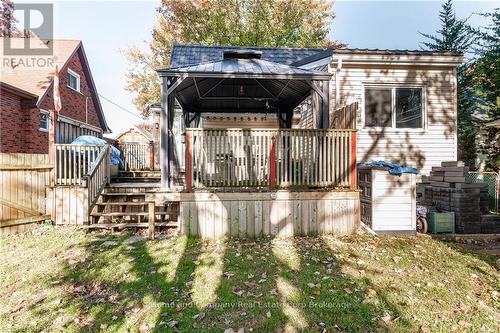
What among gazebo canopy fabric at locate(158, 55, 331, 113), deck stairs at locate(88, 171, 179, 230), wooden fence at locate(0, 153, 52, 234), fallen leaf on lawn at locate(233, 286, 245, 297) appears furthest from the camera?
deck stairs at locate(88, 171, 179, 230)

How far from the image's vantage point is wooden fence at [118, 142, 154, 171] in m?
15.1

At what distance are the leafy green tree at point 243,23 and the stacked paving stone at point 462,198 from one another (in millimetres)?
17910

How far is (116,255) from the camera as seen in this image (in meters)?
5.08

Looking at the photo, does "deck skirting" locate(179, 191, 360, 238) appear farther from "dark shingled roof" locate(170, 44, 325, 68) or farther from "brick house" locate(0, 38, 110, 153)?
"brick house" locate(0, 38, 110, 153)

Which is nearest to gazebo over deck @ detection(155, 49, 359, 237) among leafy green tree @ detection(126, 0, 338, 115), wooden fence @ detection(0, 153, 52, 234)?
wooden fence @ detection(0, 153, 52, 234)

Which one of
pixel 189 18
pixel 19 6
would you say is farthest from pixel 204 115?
pixel 189 18

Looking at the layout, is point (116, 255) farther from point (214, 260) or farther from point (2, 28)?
point (2, 28)

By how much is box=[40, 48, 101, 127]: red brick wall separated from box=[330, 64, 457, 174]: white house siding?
13.0 m

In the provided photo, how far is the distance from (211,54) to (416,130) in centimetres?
819

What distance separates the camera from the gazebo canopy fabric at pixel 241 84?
638 centimetres

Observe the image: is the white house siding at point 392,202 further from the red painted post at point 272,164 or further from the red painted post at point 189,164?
the red painted post at point 189,164

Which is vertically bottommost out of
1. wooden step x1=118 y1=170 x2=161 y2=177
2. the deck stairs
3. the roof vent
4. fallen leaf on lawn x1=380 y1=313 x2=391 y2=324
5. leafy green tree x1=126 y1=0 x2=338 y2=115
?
fallen leaf on lawn x1=380 y1=313 x2=391 y2=324

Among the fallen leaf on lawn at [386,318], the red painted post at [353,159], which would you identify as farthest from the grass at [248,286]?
the red painted post at [353,159]

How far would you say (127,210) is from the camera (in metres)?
7.23
